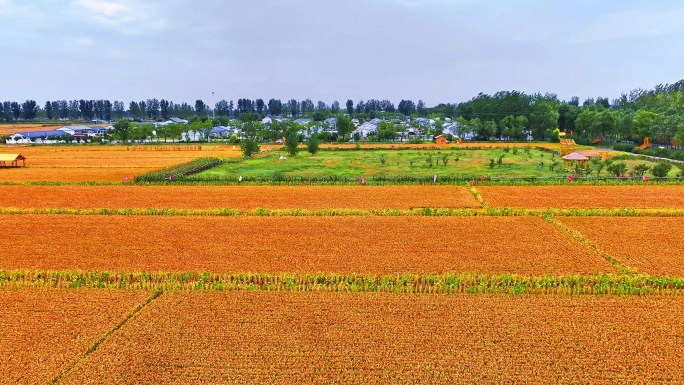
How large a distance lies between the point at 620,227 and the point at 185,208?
21018mm

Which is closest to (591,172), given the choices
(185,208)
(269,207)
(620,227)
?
(620,227)

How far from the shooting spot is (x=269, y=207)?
26766mm

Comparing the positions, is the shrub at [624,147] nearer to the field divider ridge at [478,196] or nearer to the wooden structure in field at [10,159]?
the field divider ridge at [478,196]

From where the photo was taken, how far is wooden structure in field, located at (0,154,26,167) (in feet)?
154

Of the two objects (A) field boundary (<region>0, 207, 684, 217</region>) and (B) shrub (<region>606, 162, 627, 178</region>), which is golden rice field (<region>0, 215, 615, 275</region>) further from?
(B) shrub (<region>606, 162, 627, 178</region>)

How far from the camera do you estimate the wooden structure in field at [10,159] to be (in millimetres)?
47088

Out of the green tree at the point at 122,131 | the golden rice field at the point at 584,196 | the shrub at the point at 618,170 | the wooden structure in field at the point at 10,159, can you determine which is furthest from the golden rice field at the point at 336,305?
the green tree at the point at 122,131

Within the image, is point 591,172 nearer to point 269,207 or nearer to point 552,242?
point 552,242

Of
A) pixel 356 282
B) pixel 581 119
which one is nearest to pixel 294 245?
pixel 356 282

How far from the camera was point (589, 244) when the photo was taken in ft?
62.1

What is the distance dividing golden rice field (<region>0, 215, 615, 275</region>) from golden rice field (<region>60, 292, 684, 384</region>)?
2604mm

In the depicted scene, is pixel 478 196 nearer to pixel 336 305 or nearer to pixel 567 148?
pixel 336 305

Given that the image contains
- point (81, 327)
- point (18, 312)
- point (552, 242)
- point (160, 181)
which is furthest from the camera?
point (160, 181)

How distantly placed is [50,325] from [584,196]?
27105 mm
